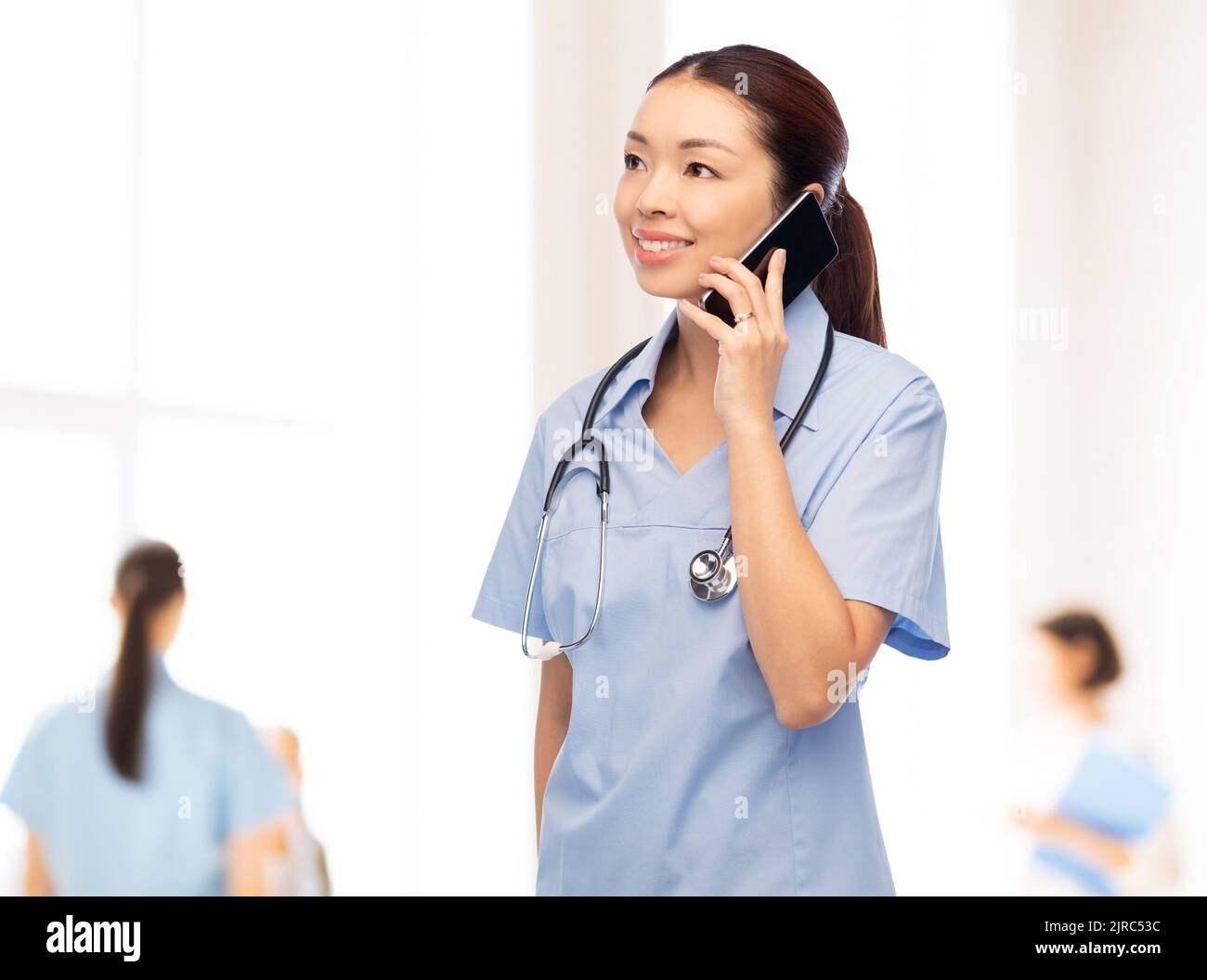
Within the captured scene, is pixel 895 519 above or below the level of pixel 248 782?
above

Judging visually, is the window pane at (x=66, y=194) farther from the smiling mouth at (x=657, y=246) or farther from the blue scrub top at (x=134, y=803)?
the smiling mouth at (x=657, y=246)

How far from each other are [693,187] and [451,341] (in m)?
1.45

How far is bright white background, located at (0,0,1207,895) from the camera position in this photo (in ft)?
6.27

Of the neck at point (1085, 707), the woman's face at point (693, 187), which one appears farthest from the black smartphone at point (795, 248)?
the neck at point (1085, 707)

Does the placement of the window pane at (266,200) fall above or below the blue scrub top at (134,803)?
above

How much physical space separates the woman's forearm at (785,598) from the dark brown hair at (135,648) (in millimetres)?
1336

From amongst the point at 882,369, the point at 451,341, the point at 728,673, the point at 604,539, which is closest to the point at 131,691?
the point at 451,341

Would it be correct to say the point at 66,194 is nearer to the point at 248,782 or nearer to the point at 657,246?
the point at 248,782

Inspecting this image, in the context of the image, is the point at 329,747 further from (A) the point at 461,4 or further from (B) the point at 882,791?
(A) the point at 461,4

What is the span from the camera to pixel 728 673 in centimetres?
95

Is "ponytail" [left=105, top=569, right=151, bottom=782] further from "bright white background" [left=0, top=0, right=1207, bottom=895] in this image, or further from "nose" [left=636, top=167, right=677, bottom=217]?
"nose" [left=636, top=167, right=677, bottom=217]

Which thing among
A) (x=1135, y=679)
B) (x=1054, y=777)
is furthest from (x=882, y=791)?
(x=1135, y=679)

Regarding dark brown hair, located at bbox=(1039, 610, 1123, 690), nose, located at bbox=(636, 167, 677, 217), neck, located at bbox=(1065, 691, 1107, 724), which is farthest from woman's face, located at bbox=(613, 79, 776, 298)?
neck, located at bbox=(1065, 691, 1107, 724)

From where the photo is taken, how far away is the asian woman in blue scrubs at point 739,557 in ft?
3.02
